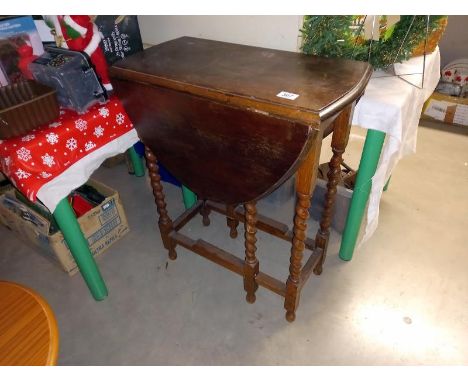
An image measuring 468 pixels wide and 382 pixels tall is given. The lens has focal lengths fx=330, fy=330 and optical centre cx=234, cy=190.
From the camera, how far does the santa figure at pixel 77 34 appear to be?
135 cm

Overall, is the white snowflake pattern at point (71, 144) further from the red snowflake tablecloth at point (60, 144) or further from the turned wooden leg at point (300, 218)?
the turned wooden leg at point (300, 218)

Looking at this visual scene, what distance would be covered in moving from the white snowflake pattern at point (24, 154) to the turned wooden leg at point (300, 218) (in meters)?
0.86

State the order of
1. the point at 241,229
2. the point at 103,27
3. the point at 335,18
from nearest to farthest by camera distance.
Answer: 1. the point at 335,18
2. the point at 103,27
3. the point at 241,229

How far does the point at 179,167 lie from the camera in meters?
1.23

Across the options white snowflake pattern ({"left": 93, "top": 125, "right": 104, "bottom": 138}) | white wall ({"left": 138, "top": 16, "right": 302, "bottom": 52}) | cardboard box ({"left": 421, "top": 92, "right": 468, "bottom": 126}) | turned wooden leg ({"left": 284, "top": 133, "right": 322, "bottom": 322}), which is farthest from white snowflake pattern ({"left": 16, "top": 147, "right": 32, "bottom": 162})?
cardboard box ({"left": 421, "top": 92, "right": 468, "bottom": 126})

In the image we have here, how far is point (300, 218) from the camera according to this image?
112 cm

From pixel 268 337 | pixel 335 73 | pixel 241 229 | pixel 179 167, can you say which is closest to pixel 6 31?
pixel 179 167

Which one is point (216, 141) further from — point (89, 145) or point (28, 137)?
point (28, 137)

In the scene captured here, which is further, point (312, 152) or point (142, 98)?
point (142, 98)

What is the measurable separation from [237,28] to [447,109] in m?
2.09

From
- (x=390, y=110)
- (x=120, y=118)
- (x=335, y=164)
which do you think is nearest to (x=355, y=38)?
(x=390, y=110)

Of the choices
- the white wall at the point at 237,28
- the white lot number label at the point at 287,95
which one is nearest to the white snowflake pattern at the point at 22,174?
the white lot number label at the point at 287,95

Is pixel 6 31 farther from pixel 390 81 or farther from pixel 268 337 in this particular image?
pixel 268 337

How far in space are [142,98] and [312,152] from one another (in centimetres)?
60
